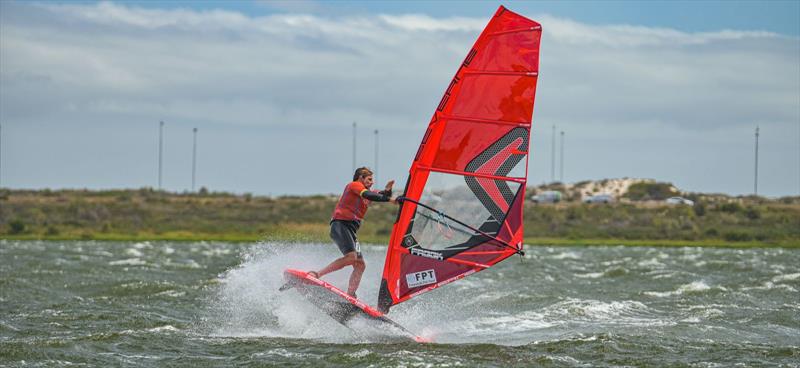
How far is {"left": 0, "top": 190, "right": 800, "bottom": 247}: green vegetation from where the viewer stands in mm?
45438

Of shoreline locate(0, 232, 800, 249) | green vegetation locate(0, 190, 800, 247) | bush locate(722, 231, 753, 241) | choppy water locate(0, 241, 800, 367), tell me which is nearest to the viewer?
choppy water locate(0, 241, 800, 367)

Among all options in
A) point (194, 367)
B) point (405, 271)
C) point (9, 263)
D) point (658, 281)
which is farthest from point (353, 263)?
point (9, 263)

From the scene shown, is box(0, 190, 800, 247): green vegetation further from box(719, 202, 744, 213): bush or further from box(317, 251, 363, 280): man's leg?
box(317, 251, 363, 280): man's leg

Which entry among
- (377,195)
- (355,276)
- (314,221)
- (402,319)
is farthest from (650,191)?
(377,195)

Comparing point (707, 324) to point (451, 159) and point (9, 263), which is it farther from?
point (9, 263)

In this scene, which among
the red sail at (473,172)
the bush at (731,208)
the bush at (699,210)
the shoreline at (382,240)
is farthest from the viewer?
the bush at (731,208)

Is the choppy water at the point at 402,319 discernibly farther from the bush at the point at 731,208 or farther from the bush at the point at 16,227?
the bush at the point at 731,208

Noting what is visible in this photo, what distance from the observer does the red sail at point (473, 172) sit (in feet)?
41.7

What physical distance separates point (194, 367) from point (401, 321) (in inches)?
141

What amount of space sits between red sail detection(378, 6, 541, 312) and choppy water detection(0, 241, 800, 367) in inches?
39.0

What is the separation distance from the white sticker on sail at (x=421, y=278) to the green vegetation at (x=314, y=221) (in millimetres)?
27725

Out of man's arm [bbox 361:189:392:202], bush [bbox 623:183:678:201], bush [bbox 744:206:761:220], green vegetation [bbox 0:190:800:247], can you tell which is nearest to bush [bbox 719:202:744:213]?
green vegetation [bbox 0:190:800:247]

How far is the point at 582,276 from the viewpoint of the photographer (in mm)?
24844

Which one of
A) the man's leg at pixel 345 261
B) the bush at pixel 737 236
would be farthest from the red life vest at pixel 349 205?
the bush at pixel 737 236
